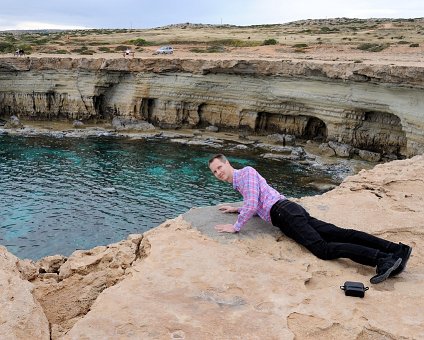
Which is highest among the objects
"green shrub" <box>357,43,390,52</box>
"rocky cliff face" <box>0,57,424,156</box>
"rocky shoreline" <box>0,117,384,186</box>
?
"green shrub" <box>357,43,390,52</box>

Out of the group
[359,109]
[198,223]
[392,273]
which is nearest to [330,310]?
[392,273]

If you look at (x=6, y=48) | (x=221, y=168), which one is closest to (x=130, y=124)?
(x=6, y=48)

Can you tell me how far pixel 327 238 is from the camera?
7.53m

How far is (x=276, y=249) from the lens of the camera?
24.7 feet

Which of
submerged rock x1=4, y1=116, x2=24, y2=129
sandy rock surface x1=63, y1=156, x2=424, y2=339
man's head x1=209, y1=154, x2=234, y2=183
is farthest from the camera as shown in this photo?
submerged rock x1=4, y1=116, x2=24, y2=129

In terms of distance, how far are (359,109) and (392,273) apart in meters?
28.0

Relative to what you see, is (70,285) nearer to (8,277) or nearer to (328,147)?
(8,277)

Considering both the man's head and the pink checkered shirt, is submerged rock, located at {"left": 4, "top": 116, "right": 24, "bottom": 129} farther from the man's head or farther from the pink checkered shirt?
the pink checkered shirt

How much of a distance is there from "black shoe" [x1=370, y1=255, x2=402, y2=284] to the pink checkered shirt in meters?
1.94

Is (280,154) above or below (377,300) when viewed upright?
below

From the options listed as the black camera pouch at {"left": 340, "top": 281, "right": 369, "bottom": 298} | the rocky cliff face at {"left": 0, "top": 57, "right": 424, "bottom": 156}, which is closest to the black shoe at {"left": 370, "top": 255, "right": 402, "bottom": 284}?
the black camera pouch at {"left": 340, "top": 281, "right": 369, "bottom": 298}

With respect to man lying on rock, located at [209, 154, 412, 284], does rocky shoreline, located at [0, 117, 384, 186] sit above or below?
below

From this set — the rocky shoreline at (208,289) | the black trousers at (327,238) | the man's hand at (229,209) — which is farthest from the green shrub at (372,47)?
the black trousers at (327,238)

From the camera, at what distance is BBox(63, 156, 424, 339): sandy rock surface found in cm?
534
